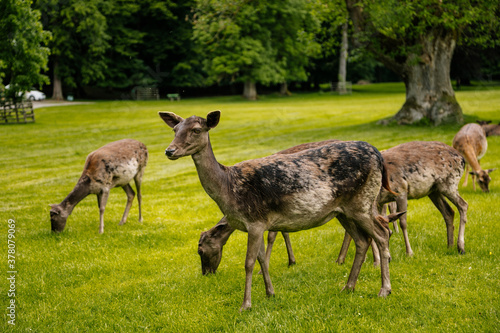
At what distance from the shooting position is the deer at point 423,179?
25.8ft

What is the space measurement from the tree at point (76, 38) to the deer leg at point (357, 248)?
4729cm

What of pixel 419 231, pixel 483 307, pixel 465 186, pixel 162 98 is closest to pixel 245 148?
pixel 465 186

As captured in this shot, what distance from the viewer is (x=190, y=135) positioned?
5.71 meters

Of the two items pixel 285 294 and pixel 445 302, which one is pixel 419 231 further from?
pixel 285 294

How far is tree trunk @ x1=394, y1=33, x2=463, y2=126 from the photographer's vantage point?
76.5ft

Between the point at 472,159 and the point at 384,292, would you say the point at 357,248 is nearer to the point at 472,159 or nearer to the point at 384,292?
the point at 384,292

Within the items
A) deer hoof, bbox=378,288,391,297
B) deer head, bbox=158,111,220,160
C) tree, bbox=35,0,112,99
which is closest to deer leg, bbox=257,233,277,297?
deer hoof, bbox=378,288,391,297

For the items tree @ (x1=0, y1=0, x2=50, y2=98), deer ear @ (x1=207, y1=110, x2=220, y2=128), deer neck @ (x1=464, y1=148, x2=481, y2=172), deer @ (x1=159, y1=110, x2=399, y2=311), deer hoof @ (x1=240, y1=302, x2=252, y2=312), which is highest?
tree @ (x1=0, y1=0, x2=50, y2=98)

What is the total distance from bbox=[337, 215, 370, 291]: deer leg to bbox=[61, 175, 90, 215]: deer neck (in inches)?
233

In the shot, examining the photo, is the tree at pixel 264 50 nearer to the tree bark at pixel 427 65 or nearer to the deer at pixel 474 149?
the tree bark at pixel 427 65

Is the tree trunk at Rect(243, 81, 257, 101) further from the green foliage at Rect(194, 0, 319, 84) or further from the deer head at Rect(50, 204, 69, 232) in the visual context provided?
the deer head at Rect(50, 204, 69, 232)

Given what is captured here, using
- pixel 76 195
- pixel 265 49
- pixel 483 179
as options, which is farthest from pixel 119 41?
pixel 483 179

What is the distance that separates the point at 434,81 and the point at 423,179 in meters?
17.2

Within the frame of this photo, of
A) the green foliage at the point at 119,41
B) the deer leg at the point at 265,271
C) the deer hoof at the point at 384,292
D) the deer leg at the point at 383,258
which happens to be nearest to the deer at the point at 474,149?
the deer leg at the point at 383,258
